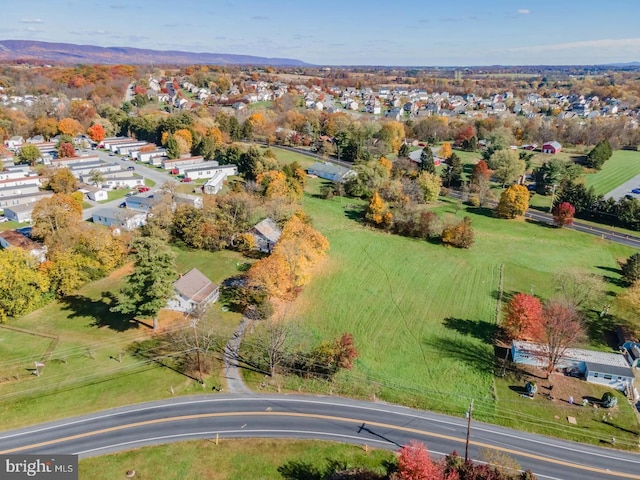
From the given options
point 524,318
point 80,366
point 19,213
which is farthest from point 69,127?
point 524,318

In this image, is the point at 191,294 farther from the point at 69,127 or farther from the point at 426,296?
the point at 69,127

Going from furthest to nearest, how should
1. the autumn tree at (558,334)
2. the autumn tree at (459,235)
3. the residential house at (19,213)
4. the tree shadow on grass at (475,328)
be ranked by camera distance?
the residential house at (19,213), the autumn tree at (459,235), the tree shadow on grass at (475,328), the autumn tree at (558,334)

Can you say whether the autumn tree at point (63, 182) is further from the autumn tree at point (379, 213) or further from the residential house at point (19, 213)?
the autumn tree at point (379, 213)

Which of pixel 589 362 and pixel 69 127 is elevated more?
pixel 69 127

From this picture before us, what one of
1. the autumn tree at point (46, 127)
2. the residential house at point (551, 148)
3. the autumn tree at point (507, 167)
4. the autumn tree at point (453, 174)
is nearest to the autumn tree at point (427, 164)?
the autumn tree at point (453, 174)

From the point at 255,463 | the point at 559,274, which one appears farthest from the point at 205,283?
the point at 559,274

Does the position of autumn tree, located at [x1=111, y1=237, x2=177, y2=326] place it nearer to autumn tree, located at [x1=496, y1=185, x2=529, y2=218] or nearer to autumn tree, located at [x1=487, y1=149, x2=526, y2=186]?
autumn tree, located at [x1=496, y1=185, x2=529, y2=218]
